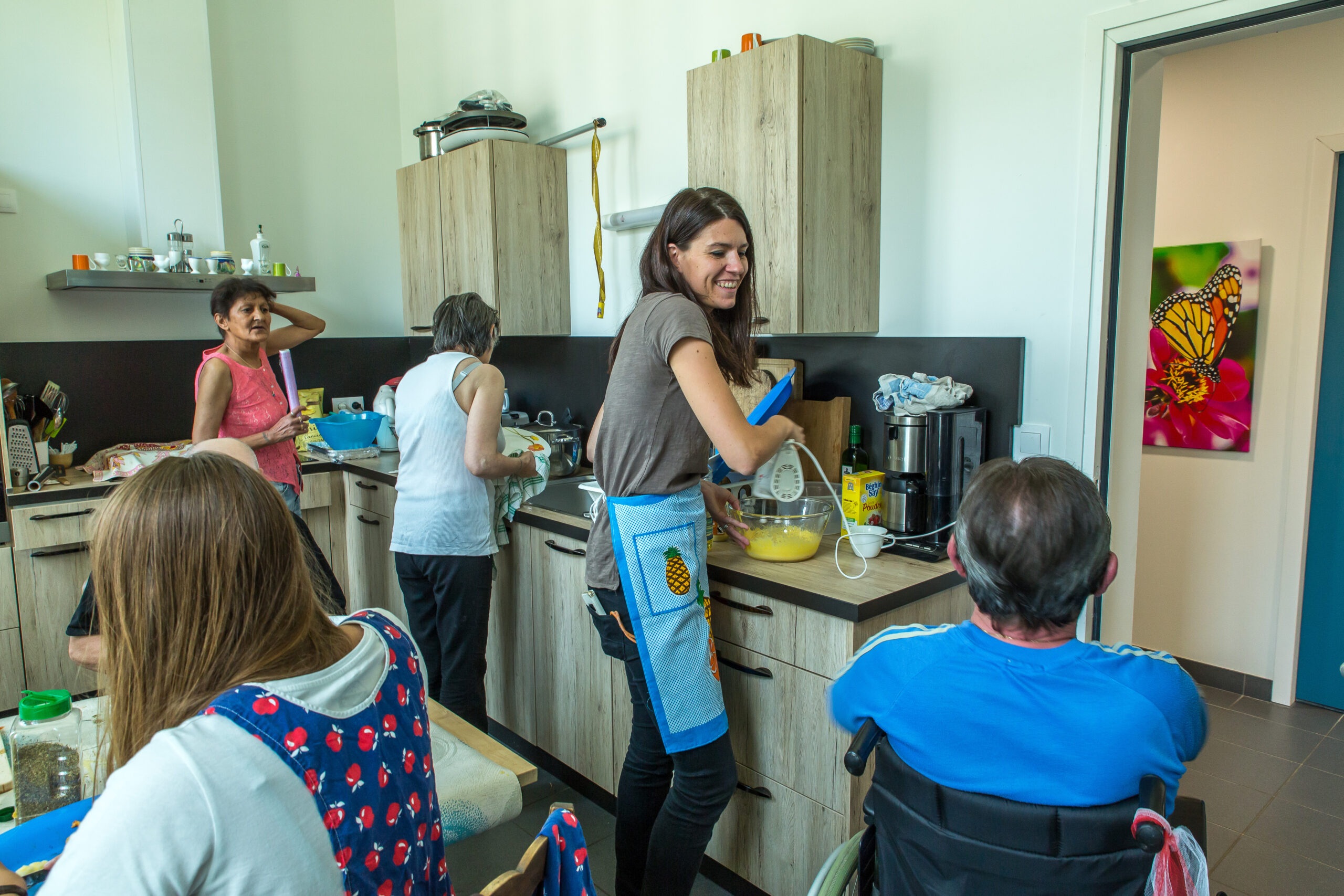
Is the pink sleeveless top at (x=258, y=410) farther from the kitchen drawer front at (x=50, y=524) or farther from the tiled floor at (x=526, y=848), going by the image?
the tiled floor at (x=526, y=848)

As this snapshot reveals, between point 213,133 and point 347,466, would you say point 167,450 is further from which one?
point 213,133

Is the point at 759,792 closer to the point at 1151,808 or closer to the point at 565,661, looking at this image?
the point at 565,661

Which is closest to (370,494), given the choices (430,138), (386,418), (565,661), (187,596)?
(386,418)

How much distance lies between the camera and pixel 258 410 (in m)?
Result: 2.78

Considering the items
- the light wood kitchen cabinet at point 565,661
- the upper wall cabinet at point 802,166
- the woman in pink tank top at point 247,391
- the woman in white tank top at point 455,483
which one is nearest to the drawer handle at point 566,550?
the light wood kitchen cabinet at point 565,661

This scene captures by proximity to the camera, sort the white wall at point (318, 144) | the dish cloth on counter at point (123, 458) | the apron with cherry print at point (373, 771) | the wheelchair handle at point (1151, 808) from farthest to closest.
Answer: the white wall at point (318, 144) → the dish cloth on counter at point (123, 458) → the wheelchair handle at point (1151, 808) → the apron with cherry print at point (373, 771)

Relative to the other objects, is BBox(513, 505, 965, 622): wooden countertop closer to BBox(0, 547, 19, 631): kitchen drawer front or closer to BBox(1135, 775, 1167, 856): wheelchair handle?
BBox(1135, 775, 1167, 856): wheelchair handle

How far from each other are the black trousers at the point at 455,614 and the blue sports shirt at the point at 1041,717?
160cm

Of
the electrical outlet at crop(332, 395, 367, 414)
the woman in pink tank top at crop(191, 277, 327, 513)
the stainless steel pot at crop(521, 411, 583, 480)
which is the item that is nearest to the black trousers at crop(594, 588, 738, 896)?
the stainless steel pot at crop(521, 411, 583, 480)

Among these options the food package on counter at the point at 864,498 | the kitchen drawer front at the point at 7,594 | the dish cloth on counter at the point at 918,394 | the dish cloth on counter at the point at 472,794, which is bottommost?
the kitchen drawer front at the point at 7,594

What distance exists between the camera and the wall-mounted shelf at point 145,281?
3.17 m

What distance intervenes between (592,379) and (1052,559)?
246cm

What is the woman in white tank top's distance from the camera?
7.68ft

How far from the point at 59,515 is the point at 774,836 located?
8.47 ft
